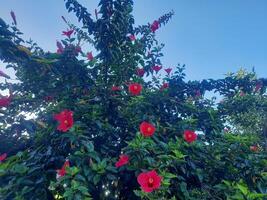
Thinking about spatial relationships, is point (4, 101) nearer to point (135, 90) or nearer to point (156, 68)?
point (135, 90)

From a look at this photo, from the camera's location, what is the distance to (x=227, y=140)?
3.21 meters

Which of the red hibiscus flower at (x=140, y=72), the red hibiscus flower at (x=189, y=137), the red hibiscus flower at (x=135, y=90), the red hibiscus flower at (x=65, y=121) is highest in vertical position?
the red hibiscus flower at (x=140, y=72)

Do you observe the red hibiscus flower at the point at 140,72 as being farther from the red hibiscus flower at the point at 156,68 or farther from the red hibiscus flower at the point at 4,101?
the red hibiscus flower at the point at 4,101

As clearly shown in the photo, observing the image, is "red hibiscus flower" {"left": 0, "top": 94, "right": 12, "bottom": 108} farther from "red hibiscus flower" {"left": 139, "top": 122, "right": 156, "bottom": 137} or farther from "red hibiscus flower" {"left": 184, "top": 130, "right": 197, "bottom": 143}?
"red hibiscus flower" {"left": 184, "top": 130, "right": 197, "bottom": 143}

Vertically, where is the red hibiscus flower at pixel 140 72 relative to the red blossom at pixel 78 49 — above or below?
above

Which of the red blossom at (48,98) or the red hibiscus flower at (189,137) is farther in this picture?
the red blossom at (48,98)

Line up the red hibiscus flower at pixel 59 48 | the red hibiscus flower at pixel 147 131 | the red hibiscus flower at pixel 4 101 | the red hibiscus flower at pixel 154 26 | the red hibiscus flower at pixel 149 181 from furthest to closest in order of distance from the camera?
the red hibiscus flower at pixel 154 26, the red hibiscus flower at pixel 59 48, the red hibiscus flower at pixel 4 101, the red hibiscus flower at pixel 147 131, the red hibiscus flower at pixel 149 181

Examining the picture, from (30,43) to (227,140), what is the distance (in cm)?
263

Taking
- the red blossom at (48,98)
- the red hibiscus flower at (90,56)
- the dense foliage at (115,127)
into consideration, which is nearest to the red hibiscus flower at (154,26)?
the dense foliage at (115,127)

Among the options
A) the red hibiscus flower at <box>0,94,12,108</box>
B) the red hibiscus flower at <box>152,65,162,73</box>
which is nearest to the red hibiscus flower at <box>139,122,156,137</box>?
the red hibiscus flower at <box>0,94,12,108</box>

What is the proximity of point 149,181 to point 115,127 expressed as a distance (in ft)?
3.95

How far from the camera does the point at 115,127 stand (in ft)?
11.9

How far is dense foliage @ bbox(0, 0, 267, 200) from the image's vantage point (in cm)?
273

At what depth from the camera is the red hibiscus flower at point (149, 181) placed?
8.19 ft
